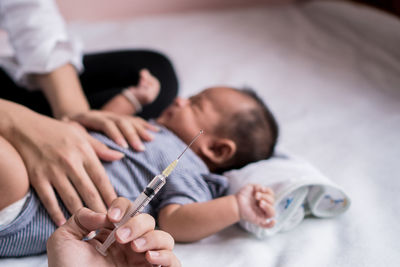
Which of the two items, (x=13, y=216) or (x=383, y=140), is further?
(x=383, y=140)

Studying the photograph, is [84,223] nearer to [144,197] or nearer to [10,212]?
[144,197]

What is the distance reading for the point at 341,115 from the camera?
122 centimetres

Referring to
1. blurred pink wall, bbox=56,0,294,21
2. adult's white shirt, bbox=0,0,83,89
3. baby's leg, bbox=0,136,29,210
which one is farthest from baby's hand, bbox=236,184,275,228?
blurred pink wall, bbox=56,0,294,21

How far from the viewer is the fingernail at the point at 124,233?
0.50 meters

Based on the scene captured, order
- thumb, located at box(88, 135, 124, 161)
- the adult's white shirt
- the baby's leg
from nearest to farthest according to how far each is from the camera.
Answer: the baby's leg → thumb, located at box(88, 135, 124, 161) → the adult's white shirt

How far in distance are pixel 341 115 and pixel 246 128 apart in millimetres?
459

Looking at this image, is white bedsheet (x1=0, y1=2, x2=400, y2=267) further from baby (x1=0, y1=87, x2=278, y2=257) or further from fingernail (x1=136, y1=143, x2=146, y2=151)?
fingernail (x1=136, y1=143, x2=146, y2=151)

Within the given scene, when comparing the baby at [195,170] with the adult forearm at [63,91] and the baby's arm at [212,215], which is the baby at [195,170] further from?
the adult forearm at [63,91]

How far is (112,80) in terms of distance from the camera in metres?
1.17

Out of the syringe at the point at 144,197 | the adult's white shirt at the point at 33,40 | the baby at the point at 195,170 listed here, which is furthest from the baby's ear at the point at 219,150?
the adult's white shirt at the point at 33,40

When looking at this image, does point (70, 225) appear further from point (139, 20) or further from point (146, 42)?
point (139, 20)

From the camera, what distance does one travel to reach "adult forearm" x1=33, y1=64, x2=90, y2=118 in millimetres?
994

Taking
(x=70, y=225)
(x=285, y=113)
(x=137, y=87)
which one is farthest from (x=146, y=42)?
(x=70, y=225)

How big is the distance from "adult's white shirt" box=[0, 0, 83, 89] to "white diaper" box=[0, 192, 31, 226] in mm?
479
